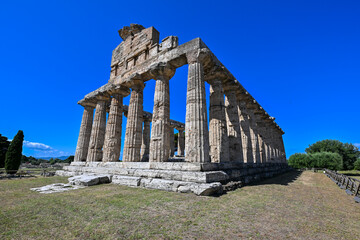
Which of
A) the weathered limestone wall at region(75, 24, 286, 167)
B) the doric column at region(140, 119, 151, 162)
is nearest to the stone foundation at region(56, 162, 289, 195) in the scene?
the weathered limestone wall at region(75, 24, 286, 167)

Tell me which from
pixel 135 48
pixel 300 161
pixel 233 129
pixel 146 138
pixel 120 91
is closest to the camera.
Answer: pixel 233 129

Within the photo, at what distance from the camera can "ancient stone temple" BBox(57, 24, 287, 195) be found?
8188 mm

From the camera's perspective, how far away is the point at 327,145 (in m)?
47.3

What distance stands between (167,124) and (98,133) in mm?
8508

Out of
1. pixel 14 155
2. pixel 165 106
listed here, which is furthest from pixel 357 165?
pixel 14 155

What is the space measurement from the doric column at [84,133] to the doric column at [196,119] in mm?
12410

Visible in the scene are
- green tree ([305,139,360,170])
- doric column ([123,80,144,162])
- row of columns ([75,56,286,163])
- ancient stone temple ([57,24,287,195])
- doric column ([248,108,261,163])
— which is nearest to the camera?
ancient stone temple ([57,24,287,195])

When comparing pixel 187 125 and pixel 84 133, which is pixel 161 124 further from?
pixel 84 133

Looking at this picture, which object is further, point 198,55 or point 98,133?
point 98,133

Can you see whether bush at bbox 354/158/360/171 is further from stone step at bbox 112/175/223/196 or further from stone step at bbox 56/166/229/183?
stone step at bbox 112/175/223/196

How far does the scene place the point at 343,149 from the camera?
151 ft

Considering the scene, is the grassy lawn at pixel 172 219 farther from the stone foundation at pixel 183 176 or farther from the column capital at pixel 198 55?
the column capital at pixel 198 55

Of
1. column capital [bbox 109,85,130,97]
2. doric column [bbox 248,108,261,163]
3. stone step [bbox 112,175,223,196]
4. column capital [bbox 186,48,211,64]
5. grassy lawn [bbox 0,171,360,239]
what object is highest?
column capital [bbox 186,48,211,64]

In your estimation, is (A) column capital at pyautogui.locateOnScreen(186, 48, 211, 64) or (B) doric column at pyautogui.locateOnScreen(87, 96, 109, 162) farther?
(B) doric column at pyautogui.locateOnScreen(87, 96, 109, 162)
